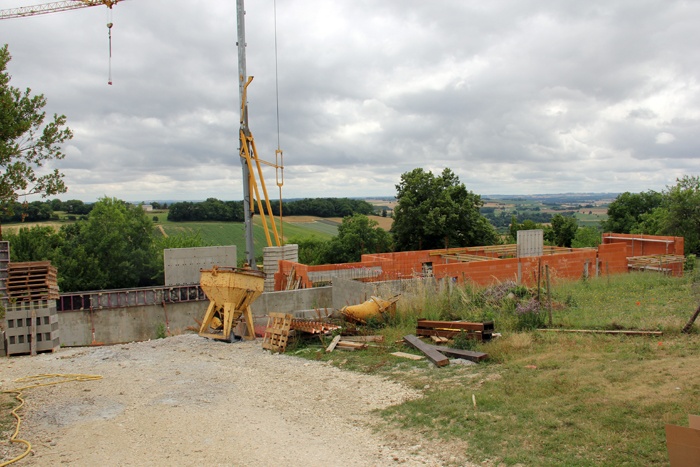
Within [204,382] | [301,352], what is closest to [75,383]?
[204,382]

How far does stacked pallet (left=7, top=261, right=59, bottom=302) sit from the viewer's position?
46.2 ft

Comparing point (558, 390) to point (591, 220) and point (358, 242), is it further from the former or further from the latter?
point (591, 220)

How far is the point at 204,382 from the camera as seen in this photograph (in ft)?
34.1

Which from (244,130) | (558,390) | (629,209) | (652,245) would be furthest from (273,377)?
(629,209)

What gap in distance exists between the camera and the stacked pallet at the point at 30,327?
1363cm

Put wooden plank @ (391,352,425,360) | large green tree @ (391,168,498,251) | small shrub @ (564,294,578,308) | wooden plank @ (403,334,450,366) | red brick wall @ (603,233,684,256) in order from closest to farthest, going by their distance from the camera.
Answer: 1. wooden plank @ (403,334,450,366)
2. wooden plank @ (391,352,425,360)
3. small shrub @ (564,294,578,308)
4. red brick wall @ (603,233,684,256)
5. large green tree @ (391,168,498,251)

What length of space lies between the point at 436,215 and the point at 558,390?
29.0 metres

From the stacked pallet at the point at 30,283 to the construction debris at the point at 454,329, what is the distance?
378 inches

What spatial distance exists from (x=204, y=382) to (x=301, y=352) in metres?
2.77

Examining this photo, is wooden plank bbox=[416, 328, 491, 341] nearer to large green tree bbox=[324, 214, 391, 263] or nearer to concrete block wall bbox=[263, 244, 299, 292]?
concrete block wall bbox=[263, 244, 299, 292]

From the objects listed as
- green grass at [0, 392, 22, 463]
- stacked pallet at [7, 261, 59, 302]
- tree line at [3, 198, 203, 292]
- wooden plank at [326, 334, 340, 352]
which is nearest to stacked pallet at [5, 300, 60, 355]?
stacked pallet at [7, 261, 59, 302]

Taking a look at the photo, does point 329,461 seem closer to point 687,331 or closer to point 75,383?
point 75,383

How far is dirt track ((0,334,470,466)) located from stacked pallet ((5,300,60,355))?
1.13 meters

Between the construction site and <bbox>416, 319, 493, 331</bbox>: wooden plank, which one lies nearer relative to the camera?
the construction site
